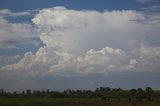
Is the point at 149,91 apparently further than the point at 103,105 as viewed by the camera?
Yes

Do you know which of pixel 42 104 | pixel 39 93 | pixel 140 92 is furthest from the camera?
pixel 39 93

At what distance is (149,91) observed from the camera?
16275cm

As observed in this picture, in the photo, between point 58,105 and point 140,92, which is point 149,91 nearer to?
point 140,92

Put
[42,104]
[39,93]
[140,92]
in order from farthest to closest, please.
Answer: [39,93] < [140,92] < [42,104]

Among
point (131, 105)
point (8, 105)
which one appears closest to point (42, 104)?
point (8, 105)

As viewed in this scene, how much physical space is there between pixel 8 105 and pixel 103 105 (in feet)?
84.7

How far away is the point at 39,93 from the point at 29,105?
4091 inches

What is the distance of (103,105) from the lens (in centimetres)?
9619

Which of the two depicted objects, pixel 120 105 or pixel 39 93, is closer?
pixel 120 105

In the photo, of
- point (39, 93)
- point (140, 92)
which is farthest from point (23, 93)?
point (140, 92)

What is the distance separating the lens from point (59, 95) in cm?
16875

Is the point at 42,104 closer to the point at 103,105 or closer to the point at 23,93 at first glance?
the point at 103,105

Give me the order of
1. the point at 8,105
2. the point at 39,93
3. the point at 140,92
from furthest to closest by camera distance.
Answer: the point at 39,93 → the point at 140,92 → the point at 8,105

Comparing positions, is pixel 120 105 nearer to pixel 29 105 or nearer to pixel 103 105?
pixel 103 105
